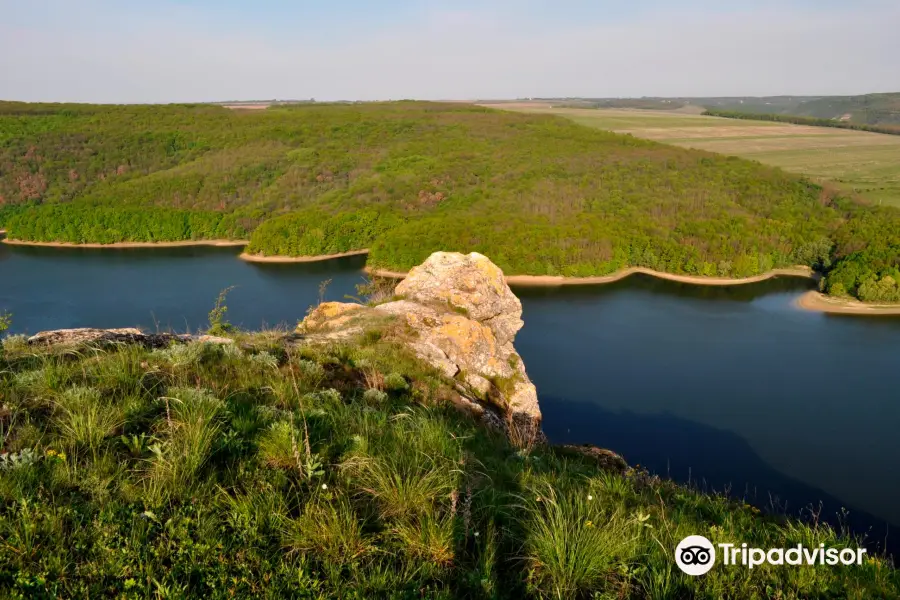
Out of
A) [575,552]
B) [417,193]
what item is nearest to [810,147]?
[417,193]

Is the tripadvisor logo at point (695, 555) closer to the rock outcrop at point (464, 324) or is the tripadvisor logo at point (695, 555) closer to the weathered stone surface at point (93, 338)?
the rock outcrop at point (464, 324)

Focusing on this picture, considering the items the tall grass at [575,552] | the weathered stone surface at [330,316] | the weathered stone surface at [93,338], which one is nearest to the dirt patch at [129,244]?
the weathered stone surface at [330,316]

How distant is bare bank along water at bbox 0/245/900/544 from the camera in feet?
98.8

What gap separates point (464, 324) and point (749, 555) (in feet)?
44.8

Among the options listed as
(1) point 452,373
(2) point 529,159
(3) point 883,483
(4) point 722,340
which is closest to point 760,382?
(4) point 722,340

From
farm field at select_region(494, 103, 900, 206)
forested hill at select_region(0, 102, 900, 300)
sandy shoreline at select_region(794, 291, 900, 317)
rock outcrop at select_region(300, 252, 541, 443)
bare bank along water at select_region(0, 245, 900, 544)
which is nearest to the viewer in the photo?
rock outcrop at select_region(300, 252, 541, 443)

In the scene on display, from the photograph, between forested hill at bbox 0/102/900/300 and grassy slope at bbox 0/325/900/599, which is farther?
forested hill at bbox 0/102/900/300

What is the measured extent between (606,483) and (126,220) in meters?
107

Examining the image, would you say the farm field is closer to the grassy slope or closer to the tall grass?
the grassy slope

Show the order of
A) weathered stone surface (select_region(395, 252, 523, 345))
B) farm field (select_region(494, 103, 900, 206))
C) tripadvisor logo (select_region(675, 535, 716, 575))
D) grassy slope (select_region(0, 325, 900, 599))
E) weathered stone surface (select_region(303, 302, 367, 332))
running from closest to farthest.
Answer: grassy slope (select_region(0, 325, 900, 599)) < tripadvisor logo (select_region(675, 535, 716, 575)) < weathered stone surface (select_region(303, 302, 367, 332)) < weathered stone surface (select_region(395, 252, 523, 345)) < farm field (select_region(494, 103, 900, 206))

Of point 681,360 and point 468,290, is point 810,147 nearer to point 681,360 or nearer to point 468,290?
point 681,360

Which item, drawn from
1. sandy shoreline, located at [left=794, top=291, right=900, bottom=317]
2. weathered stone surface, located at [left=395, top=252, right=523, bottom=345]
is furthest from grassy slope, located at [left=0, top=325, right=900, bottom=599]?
sandy shoreline, located at [left=794, top=291, right=900, bottom=317]

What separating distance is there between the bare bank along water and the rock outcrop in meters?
5.64

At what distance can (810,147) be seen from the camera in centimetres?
15312
